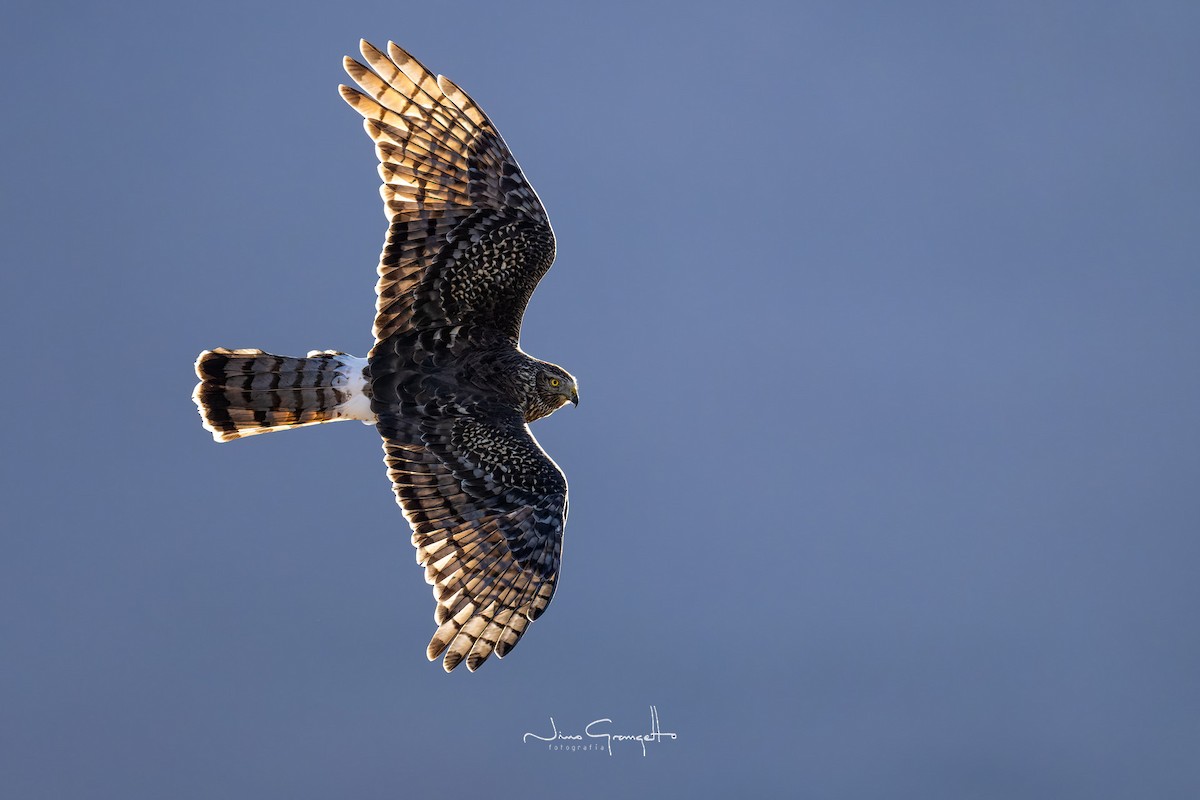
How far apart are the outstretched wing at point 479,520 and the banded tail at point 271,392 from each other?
15.3 inches

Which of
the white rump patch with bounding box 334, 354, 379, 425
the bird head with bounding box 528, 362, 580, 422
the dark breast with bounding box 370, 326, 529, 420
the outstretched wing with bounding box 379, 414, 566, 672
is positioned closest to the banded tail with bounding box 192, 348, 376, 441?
the white rump patch with bounding box 334, 354, 379, 425

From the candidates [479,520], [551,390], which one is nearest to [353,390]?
[479,520]

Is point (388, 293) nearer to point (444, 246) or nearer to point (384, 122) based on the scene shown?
point (444, 246)

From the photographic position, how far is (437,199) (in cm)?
1111

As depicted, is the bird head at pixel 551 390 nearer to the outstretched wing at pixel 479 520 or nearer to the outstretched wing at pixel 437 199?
the outstretched wing at pixel 479 520

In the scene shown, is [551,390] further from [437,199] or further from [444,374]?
[437,199]

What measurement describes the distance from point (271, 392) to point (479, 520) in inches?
75.8

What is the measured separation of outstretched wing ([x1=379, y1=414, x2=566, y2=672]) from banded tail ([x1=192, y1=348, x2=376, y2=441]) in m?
0.39

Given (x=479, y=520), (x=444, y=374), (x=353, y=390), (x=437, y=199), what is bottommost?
(x=479, y=520)

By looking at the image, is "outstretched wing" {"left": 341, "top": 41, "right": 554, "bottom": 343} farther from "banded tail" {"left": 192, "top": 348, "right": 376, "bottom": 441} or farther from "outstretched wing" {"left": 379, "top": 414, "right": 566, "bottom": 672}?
"outstretched wing" {"left": 379, "top": 414, "right": 566, "bottom": 672}

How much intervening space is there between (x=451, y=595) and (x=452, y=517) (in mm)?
616

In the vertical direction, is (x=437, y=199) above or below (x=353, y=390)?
above

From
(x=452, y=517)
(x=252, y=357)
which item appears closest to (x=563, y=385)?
(x=452, y=517)

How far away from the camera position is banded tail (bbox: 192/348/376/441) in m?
10.9
